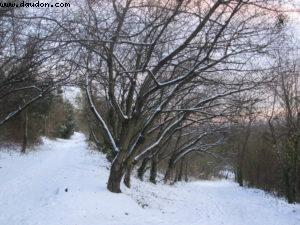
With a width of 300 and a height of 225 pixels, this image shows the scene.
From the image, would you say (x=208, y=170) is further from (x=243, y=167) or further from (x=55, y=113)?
(x=55, y=113)

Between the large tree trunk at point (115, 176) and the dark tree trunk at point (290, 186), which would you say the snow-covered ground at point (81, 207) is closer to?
the large tree trunk at point (115, 176)

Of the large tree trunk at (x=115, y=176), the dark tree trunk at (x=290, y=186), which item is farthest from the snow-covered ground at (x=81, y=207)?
the dark tree trunk at (x=290, y=186)

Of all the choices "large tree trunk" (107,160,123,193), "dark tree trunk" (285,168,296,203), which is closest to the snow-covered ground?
"large tree trunk" (107,160,123,193)

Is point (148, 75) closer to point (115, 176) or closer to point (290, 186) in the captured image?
point (115, 176)

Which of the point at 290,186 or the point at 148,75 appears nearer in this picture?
the point at 148,75

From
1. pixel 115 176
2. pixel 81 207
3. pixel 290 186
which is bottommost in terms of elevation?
pixel 81 207

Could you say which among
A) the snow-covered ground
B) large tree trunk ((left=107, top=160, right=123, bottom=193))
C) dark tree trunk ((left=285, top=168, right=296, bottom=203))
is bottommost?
the snow-covered ground

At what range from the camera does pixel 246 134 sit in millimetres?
40438

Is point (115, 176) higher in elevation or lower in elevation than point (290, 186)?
lower

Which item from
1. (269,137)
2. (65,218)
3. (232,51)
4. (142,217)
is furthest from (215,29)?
(269,137)

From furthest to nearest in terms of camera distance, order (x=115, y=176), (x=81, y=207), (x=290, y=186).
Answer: (x=290, y=186) → (x=115, y=176) → (x=81, y=207)

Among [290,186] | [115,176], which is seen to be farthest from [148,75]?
[290,186]

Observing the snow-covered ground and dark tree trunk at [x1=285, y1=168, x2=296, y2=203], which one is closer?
the snow-covered ground

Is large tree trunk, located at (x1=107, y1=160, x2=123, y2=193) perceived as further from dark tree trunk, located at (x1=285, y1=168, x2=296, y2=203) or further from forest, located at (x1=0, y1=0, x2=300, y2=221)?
dark tree trunk, located at (x1=285, y1=168, x2=296, y2=203)
